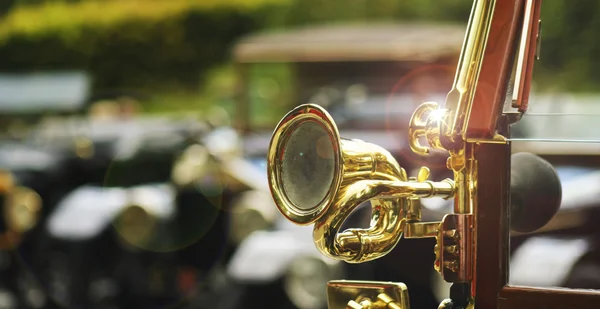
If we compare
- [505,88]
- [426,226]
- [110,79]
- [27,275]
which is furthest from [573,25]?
[110,79]

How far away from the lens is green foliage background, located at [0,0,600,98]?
15289 mm

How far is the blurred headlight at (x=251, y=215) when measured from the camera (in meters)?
5.71

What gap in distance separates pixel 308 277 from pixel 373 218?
334 cm

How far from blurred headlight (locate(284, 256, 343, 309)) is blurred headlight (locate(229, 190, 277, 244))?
3.63 ft

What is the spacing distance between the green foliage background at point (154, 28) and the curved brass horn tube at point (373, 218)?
13.0m

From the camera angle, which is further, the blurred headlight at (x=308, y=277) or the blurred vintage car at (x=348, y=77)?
the blurred vintage car at (x=348, y=77)

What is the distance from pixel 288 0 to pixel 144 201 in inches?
519

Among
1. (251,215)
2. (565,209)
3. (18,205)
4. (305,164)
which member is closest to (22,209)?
(18,205)

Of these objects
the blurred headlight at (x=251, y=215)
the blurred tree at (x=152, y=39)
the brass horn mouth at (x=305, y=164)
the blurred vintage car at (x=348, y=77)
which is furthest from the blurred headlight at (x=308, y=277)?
the blurred tree at (x=152, y=39)

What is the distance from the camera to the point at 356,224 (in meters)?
4.03

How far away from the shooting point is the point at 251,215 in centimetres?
578

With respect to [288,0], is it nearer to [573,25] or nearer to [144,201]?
[144,201]

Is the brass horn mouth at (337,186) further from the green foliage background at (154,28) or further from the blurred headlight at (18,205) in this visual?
the green foliage background at (154,28)

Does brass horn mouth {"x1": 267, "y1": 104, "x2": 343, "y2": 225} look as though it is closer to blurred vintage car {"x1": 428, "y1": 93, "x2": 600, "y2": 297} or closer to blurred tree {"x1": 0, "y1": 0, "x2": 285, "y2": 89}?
blurred vintage car {"x1": 428, "y1": 93, "x2": 600, "y2": 297}
